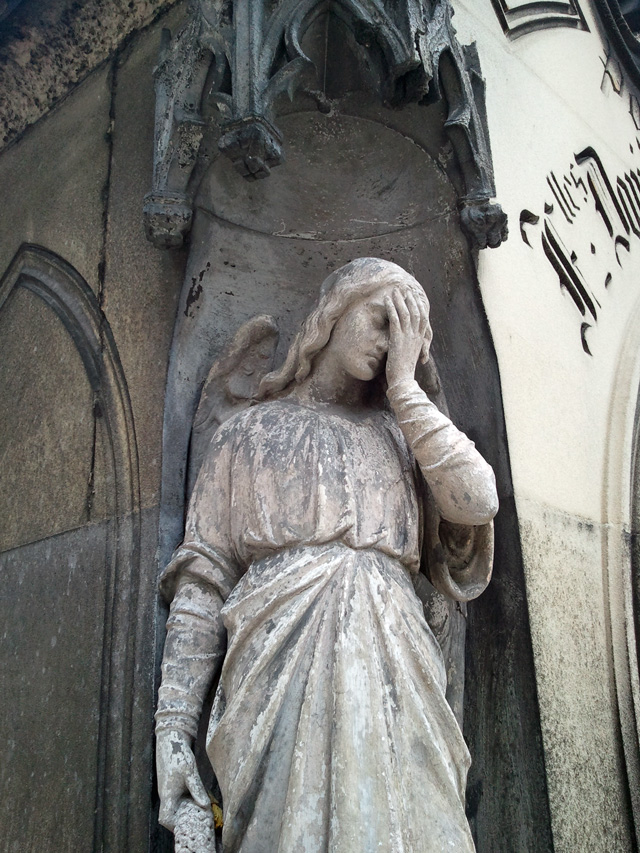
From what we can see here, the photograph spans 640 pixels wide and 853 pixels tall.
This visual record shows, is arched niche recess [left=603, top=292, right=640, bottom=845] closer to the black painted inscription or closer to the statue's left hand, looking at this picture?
the black painted inscription

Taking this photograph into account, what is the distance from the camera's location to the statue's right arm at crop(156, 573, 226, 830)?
5.49 feet

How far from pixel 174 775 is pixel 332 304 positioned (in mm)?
1138

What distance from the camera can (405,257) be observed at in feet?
8.66

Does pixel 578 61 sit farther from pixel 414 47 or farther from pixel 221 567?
pixel 221 567

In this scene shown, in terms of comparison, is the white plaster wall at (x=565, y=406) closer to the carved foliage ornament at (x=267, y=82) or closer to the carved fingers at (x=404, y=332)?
the carved foliage ornament at (x=267, y=82)

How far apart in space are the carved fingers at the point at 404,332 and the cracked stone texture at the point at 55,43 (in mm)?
1440

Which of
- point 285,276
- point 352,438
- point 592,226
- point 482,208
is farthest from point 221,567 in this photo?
point 592,226

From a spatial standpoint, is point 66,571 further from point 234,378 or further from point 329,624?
Answer: point 329,624

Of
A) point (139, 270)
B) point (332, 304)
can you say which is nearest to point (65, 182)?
point (139, 270)

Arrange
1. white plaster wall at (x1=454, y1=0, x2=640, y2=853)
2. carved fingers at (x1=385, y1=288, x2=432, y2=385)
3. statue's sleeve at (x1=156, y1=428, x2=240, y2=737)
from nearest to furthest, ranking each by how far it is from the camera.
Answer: statue's sleeve at (x1=156, y1=428, x2=240, y2=737)
carved fingers at (x1=385, y1=288, x2=432, y2=385)
white plaster wall at (x1=454, y1=0, x2=640, y2=853)

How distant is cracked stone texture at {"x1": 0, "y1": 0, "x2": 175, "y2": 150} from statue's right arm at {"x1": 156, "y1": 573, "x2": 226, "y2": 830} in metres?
1.99

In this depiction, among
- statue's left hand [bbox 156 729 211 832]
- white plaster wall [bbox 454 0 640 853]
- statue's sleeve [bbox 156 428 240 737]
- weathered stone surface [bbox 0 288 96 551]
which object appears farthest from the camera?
weathered stone surface [bbox 0 288 96 551]

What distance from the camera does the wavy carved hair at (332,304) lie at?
2084 millimetres

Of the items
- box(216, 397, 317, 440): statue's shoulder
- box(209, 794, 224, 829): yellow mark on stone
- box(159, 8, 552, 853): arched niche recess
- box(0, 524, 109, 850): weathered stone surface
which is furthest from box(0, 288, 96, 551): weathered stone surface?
box(209, 794, 224, 829): yellow mark on stone
